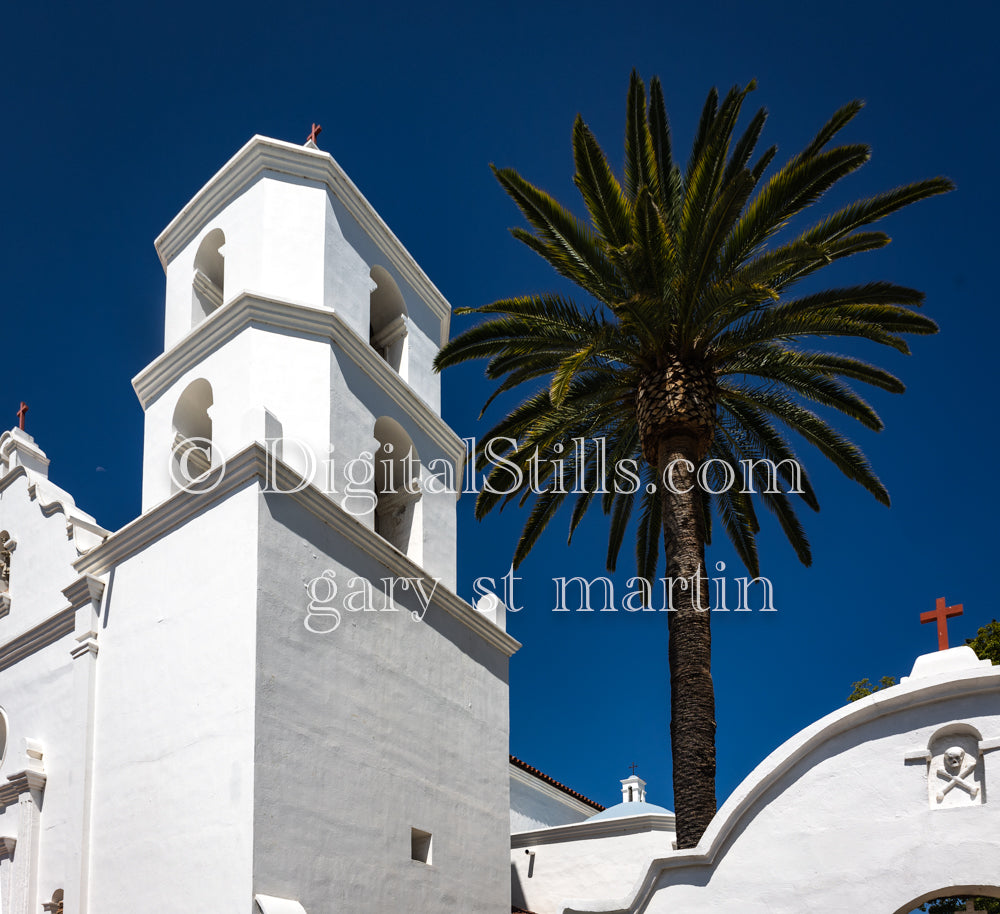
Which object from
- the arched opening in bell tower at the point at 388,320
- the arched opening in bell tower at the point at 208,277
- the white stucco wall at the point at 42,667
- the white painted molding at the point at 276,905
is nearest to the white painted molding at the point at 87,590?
the white stucco wall at the point at 42,667

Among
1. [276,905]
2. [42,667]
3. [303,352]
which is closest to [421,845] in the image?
[276,905]

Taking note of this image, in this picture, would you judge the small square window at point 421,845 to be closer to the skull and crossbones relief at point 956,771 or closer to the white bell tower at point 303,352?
the white bell tower at point 303,352

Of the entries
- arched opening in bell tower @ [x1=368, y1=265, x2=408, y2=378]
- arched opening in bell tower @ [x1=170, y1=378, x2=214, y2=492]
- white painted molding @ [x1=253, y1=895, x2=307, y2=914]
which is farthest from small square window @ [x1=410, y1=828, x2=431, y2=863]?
arched opening in bell tower @ [x1=368, y1=265, x2=408, y2=378]

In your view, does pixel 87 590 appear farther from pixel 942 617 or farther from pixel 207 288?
pixel 942 617

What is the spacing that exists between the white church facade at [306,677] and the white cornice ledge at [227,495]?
4 centimetres

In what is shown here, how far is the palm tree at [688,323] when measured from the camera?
1276cm

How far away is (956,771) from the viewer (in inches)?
361

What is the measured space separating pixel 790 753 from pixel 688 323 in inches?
209

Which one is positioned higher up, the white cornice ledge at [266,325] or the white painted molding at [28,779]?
the white cornice ledge at [266,325]

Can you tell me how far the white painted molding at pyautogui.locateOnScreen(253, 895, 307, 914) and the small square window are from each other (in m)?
2.88

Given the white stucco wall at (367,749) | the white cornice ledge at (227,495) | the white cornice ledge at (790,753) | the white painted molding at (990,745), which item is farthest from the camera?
the white cornice ledge at (227,495)

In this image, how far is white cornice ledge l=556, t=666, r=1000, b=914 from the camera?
30.5 ft

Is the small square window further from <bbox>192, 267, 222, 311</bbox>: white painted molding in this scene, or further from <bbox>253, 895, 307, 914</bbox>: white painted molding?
<bbox>192, 267, 222, 311</bbox>: white painted molding

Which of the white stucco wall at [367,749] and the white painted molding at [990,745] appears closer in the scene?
the white painted molding at [990,745]
